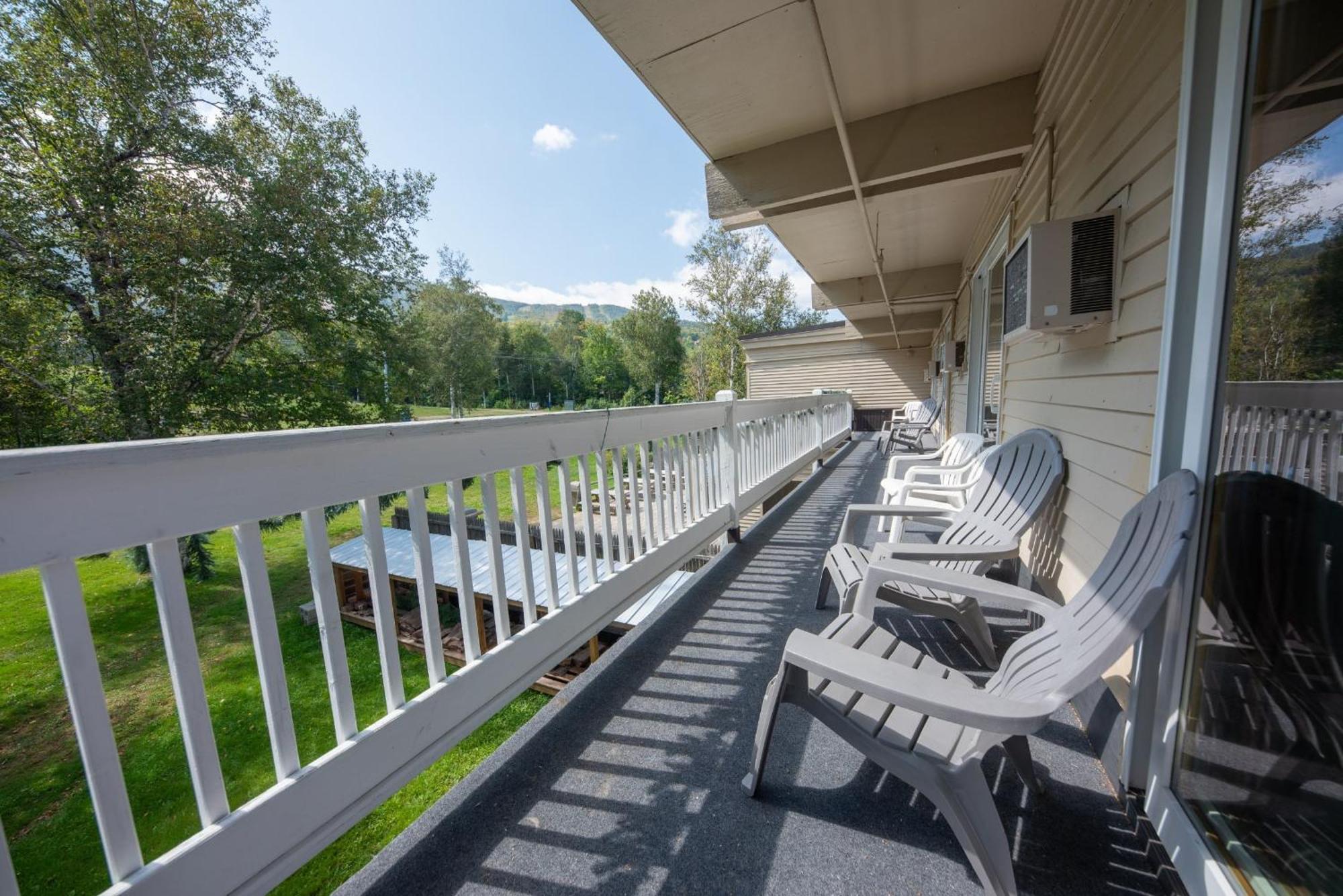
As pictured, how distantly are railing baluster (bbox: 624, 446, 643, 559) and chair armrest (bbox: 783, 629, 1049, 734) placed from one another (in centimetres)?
137

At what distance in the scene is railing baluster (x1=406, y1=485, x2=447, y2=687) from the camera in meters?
1.43

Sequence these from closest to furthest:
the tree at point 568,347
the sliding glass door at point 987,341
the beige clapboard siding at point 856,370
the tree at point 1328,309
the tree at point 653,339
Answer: the tree at point 1328,309 < the sliding glass door at point 987,341 < the beige clapboard siding at point 856,370 < the tree at point 653,339 < the tree at point 568,347

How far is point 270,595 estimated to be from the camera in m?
1.06

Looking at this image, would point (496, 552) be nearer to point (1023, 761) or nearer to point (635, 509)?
point (635, 509)

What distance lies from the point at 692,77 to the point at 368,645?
10875 millimetres

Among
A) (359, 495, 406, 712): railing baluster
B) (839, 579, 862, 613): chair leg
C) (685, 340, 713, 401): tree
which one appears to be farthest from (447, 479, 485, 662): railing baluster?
(685, 340, 713, 401): tree

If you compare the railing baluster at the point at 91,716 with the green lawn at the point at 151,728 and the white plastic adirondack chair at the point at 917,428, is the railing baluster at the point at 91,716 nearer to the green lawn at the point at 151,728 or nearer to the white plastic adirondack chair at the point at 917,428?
the green lawn at the point at 151,728

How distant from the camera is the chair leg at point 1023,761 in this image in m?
1.41

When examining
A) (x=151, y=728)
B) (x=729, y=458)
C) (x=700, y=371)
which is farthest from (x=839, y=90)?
(x=700, y=371)

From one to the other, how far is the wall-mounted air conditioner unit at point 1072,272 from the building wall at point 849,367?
12018mm

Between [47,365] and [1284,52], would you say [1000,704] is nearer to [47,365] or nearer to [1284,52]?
[1284,52]

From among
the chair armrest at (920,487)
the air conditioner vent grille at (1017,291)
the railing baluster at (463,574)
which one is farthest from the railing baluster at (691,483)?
the air conditioner vent grille at (1017,291)

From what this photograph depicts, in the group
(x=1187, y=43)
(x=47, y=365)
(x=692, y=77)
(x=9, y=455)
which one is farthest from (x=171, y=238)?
(x=1187, y=43)

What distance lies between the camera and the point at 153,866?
2.97 ft
